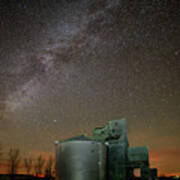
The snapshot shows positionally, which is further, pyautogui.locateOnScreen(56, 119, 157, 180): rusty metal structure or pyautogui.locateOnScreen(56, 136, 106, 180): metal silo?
pyautogui.locateOnScreen(56, 119, 157, 180): rusty metal structure

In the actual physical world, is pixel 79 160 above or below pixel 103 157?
above

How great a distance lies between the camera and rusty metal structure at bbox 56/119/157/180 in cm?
2205

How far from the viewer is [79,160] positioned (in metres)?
22.1

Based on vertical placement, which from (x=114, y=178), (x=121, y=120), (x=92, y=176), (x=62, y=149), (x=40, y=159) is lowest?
(x=40, y=159)

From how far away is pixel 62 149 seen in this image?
77.3 ft

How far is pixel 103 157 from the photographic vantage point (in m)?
25.2

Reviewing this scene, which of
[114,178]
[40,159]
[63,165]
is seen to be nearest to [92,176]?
[63,165]

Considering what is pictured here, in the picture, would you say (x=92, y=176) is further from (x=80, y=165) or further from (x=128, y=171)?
(x=128, y=171)

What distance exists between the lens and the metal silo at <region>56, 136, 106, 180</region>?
71.1 feet

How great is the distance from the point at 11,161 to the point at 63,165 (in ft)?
182

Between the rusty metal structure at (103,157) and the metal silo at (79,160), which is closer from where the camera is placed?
the metal silo at (79,160)

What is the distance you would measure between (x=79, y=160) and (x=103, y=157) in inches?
167

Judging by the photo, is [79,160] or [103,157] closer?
[79,160]

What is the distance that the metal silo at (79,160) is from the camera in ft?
71.1
